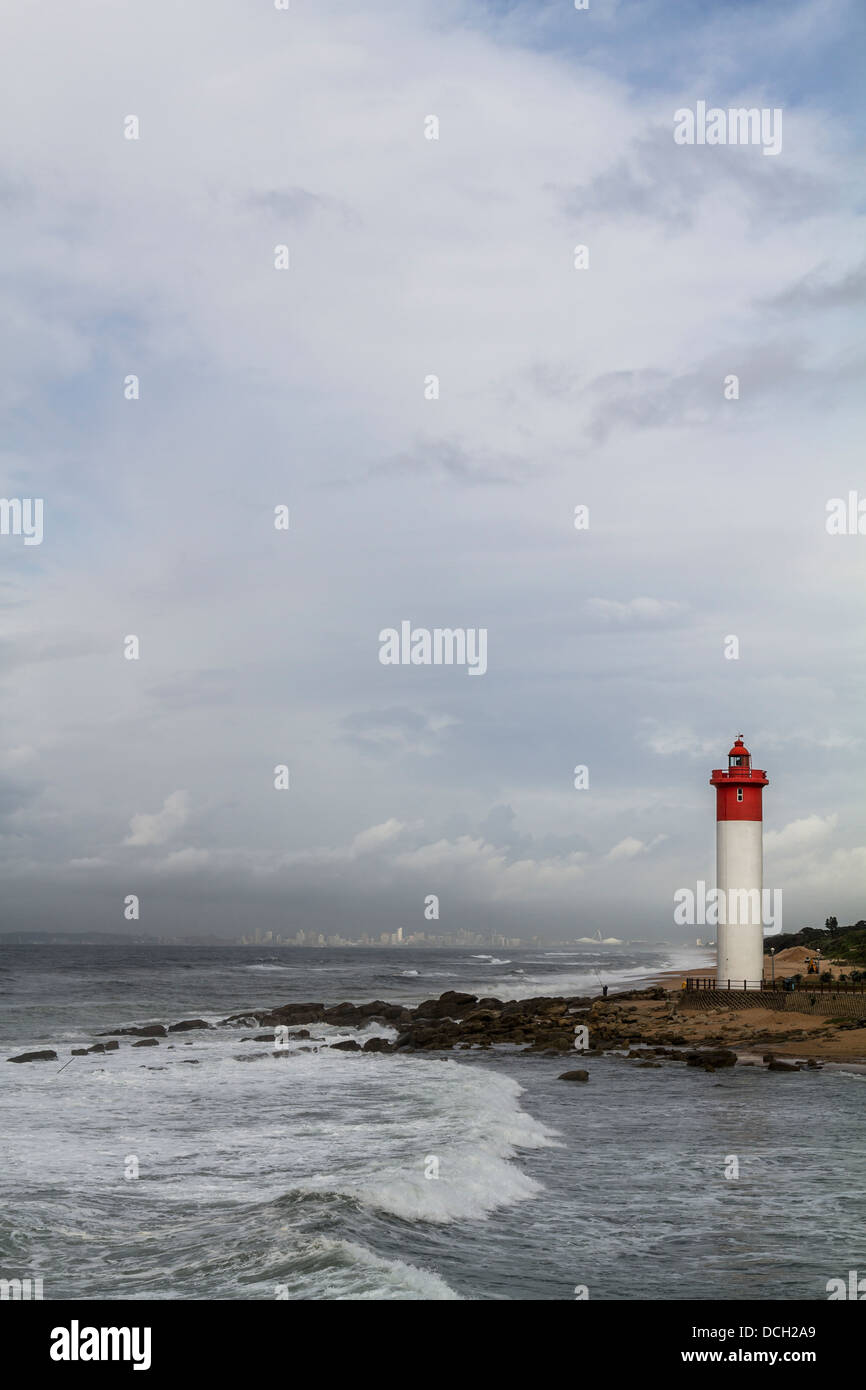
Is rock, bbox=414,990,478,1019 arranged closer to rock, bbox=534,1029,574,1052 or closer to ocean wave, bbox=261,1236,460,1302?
rock, bbox=534,1029,574,1052

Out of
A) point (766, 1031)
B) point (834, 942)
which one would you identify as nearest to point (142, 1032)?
point (766, 1031)

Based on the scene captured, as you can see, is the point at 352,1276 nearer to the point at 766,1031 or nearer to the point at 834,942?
the point at 766,1031

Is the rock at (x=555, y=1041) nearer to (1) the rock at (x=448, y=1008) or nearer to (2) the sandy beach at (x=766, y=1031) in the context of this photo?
(2) the sandy beach at (x=766, y=1031)

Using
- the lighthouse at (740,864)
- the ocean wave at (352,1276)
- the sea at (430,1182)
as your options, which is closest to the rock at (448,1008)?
the lighthouse at (740,864)

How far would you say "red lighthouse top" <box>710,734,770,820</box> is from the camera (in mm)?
36062

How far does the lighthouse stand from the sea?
7069 mm

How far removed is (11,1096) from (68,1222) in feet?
42.2

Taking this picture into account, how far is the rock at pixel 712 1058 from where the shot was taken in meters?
29.4

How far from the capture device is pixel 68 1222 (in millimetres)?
14203

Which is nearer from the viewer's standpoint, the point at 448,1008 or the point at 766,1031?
the point at 766,1031

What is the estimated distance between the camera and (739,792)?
119 ft

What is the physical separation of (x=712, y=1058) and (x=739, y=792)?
9.34m
